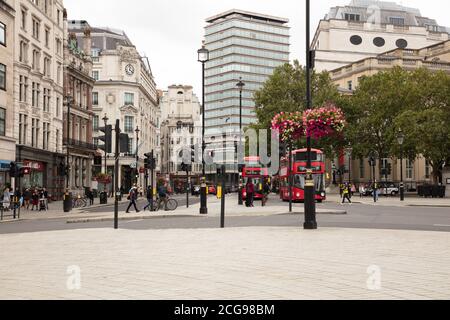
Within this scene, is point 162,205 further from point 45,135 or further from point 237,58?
point 237,58

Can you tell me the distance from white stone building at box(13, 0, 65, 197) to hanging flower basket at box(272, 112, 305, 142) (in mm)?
28955

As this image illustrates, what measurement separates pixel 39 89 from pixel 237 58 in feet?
367

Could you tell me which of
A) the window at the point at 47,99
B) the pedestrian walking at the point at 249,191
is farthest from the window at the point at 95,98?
the pedestrian walking at the point at 249,191

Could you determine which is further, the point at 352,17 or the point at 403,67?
the point at 352,17

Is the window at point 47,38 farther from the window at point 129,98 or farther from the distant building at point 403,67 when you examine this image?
the distant building at point 403,67

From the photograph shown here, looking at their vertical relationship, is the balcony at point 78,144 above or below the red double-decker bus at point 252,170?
above

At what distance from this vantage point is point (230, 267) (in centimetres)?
860

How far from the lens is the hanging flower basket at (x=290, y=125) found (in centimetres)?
1839

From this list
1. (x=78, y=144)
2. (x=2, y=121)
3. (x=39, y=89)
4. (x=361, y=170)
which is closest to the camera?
(x=2, y=121)

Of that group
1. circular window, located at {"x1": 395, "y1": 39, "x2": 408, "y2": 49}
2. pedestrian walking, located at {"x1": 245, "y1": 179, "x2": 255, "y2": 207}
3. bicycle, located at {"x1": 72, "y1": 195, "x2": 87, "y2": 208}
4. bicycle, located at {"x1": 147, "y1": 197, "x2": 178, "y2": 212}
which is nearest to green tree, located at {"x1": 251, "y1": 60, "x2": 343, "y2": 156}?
bicycle, located at {"x1": 72, "y1": 195, "x2": 87, "y2": 208}

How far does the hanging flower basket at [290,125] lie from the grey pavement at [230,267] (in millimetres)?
5208

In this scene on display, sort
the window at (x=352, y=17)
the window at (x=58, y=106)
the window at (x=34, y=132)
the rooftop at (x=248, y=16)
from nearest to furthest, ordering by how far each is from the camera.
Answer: the window at (x=34, y=132)
the window at (x=58, y=106)
the window at (x=352, y=17)
the rooftop at (x=248, y=16)

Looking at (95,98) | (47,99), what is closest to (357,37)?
(95,98)

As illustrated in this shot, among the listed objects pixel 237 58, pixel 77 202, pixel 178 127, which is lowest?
pixel 77 202
